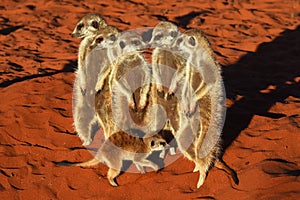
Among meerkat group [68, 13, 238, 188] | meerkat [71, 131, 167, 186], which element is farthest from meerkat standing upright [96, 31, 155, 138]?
meerkat [71, 131, 167, 186]

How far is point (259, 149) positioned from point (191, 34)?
1.40m

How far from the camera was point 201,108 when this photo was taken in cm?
478

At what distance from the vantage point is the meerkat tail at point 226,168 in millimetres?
4634

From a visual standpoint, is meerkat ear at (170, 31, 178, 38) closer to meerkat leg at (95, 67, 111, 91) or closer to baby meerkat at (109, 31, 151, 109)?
baby meerkat at (109, 31, 151, 109)

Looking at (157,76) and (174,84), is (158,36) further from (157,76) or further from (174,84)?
(174,84)

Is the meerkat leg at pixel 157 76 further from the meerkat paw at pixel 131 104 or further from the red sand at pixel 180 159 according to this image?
the red sand at pixel 180 159

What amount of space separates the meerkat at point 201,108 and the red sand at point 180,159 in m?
0.22

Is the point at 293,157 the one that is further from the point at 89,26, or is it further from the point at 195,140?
the point at 89,26

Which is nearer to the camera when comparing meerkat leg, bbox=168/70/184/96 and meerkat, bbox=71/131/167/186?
meerkat, bbox=71/131/167/186

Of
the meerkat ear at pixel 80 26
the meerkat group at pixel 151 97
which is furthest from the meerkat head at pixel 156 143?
the meerkat ear at pixel 80 26

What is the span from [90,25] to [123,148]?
5.52 feet

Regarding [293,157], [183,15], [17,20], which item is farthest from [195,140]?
[17,20]

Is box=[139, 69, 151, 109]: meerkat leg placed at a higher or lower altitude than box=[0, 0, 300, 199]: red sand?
higher

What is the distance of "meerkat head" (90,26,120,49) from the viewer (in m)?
5.23
